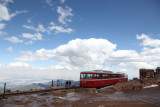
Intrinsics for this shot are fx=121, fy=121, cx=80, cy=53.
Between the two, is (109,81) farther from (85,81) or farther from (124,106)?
(124,106)

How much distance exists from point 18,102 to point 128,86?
67.4ft

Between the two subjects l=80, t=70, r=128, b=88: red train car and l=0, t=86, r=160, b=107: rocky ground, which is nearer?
l=0, t=86, r=160, b=107: rocky ground

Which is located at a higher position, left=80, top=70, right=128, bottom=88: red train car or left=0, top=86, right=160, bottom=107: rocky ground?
left=80, top=70, right=128, bottom=88: red train car

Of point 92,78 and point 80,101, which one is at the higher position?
point 92,78

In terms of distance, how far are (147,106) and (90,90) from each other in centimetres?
1106

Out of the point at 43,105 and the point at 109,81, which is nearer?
the point at 43,105

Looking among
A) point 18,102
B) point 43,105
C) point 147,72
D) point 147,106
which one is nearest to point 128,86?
point 147,106

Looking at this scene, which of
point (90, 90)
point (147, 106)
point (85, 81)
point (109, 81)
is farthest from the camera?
point (109, 81)

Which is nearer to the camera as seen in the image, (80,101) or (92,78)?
(80,101)

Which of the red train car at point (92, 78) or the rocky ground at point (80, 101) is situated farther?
the red train car at point (92, 78)

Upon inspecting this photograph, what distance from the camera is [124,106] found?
464 inches

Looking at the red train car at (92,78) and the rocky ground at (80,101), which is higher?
the red train car at (92,78)

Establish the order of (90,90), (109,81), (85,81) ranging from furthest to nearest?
1. (109,81)
2. (85,81)
3. (90,90)

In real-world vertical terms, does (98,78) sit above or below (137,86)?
above
